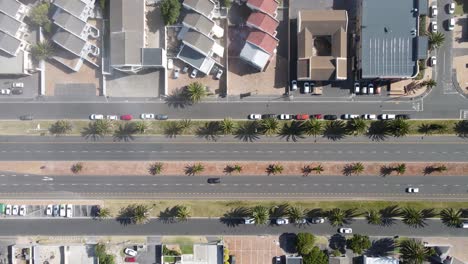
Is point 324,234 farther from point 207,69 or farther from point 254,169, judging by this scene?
point 207,69

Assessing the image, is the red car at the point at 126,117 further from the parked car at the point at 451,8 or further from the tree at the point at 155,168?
the parked car at the point at 451,8

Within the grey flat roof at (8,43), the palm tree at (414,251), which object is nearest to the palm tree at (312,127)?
the palm tree at (414,251)

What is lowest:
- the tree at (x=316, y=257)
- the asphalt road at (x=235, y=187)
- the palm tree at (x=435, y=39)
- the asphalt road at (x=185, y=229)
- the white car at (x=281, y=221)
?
the tree at (x=316, y=257)

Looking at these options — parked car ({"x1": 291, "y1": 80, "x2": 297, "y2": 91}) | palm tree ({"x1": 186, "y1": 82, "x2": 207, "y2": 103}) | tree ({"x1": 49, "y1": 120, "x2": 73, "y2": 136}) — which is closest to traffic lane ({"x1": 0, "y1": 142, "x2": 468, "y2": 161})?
tree ({"x1": 49, "y1": 120, "x2": 73, "y2": 136})

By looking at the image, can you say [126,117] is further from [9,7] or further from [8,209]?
[9,7]

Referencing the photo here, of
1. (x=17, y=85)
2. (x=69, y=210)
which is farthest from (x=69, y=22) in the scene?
(x=69, y=210)

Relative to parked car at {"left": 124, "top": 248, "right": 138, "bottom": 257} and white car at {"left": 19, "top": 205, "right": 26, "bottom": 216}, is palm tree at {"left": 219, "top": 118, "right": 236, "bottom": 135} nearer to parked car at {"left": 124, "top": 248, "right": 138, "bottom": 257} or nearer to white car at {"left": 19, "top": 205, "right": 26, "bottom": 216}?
parked car at {"left": 124, "top": 248, "right": 138, "bottom": 257}
